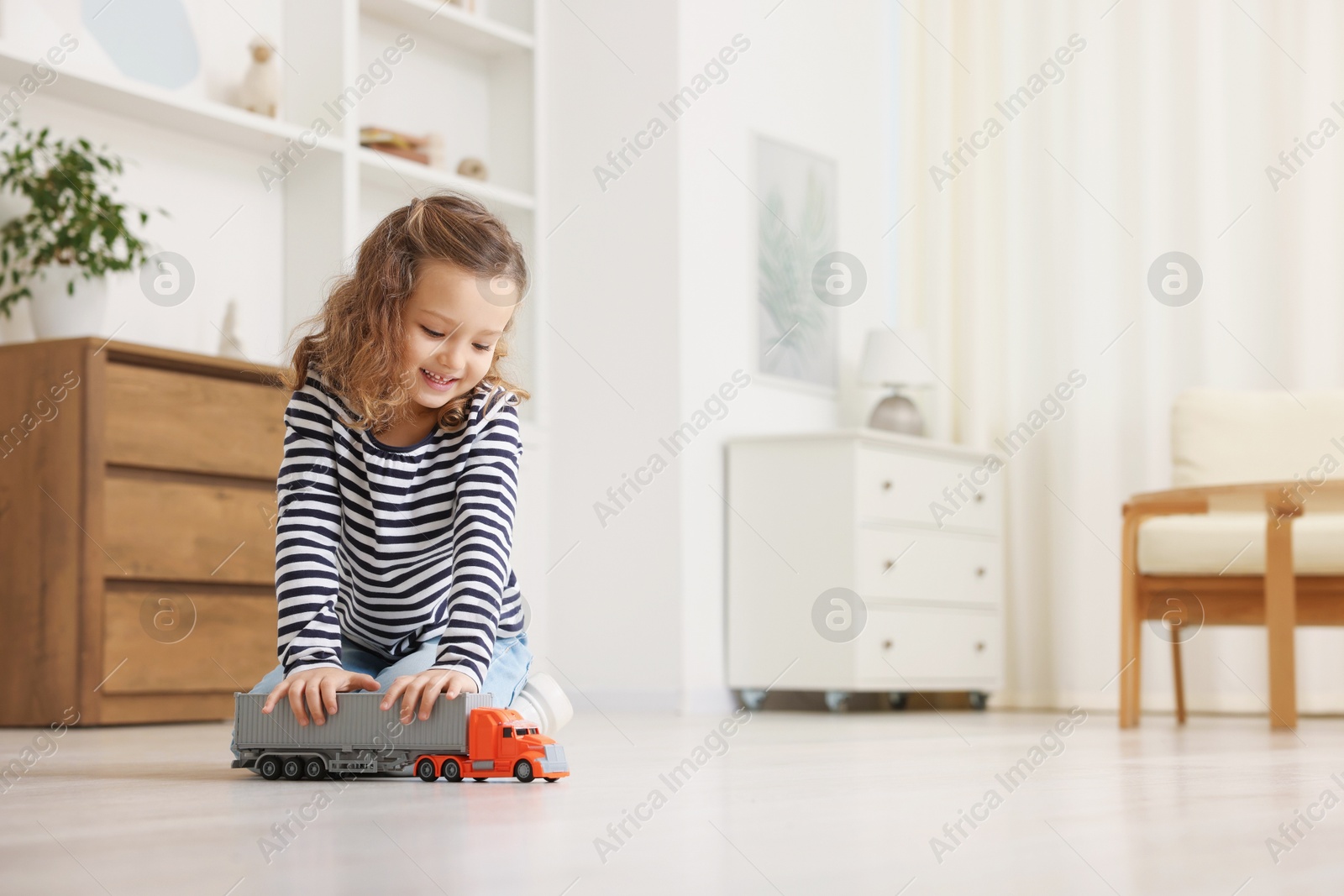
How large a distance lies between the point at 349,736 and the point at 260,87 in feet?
8.38

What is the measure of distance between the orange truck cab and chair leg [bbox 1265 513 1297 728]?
211 cm

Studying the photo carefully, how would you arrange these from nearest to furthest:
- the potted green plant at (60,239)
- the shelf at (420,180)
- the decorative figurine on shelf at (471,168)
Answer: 1. the potted green plant at (60,239)
2. the shelf at (420,180)
3. the decorative figurine on shelf at (471,168)

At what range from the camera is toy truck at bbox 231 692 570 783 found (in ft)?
5.19

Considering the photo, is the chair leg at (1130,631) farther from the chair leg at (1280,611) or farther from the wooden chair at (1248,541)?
the chair leg at (1280,611)

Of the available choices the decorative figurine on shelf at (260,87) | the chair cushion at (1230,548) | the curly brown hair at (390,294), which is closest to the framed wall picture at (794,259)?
the chair cushion at (1230,548)

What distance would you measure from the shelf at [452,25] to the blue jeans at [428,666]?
2.71m

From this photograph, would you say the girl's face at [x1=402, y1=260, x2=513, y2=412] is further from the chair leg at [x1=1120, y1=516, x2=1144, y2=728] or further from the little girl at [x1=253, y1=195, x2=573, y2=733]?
the chair leg at [x1=1120, y1=516, x2=1144, y2=728]

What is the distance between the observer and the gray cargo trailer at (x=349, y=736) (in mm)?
1587

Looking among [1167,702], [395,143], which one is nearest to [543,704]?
[395,143]

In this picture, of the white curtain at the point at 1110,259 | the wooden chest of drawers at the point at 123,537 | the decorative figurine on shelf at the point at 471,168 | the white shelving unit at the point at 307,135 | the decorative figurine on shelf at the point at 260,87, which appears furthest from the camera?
the white curtain at the point at 1110,259

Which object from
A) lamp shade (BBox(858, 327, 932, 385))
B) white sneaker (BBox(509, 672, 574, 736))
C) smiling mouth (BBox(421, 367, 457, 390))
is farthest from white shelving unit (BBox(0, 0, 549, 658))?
smiling mouth (BBox(421, 367, 457, 390))

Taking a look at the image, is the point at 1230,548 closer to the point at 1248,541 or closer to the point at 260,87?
the point at 1248,541

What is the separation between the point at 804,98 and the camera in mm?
4715

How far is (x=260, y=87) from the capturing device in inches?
146
